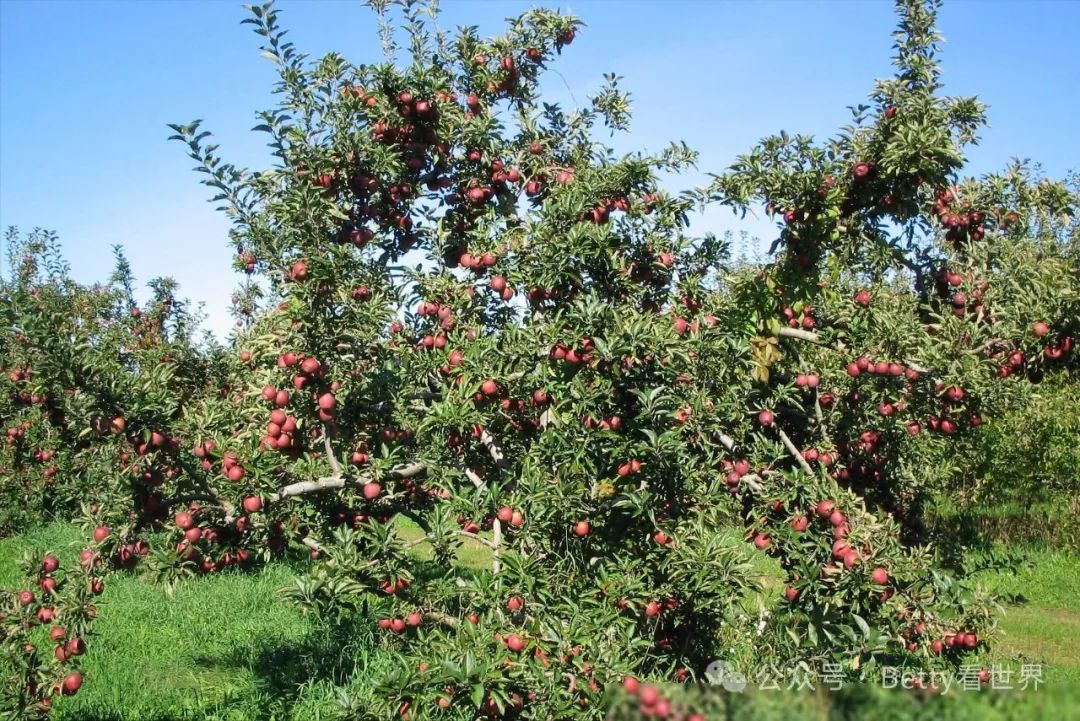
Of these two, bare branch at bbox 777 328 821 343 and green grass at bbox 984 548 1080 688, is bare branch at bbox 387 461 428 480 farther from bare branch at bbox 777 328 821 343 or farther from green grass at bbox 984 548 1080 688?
green grass at bbox 984 548 1080 688

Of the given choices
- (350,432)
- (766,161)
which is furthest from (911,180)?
(350,432)

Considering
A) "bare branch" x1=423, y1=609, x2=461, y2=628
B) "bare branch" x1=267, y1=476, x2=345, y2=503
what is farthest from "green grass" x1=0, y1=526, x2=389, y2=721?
"bare branch" x1=423, y1=609, x2=461, y2=628

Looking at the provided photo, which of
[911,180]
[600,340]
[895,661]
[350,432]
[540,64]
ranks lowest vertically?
[895,661]

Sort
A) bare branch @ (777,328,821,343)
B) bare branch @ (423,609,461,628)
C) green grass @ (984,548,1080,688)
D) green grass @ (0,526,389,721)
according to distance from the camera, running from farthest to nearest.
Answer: green grass @ (984,548,1080,688) < green grass @ (0,526,389,721) < bare branch @ (777,328,821,343) < bare branch @ (423,609,461,628)

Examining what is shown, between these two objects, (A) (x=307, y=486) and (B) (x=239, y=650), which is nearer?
(A) (x=307, y=486)

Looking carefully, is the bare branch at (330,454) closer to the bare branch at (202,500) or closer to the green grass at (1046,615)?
the bare branch at (202,500)

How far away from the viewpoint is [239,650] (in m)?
5.75

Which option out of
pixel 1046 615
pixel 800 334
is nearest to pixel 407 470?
pixel 800 334

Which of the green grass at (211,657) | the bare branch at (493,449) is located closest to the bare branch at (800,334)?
the bare branch at (493,449)

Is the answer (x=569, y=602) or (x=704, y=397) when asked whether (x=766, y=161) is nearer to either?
(x=704, y=397)

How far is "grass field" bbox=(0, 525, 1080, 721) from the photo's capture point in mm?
4637

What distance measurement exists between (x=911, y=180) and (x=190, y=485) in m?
3.17

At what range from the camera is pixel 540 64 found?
4.26 meters

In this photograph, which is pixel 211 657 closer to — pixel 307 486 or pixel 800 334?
pixel 307 486
